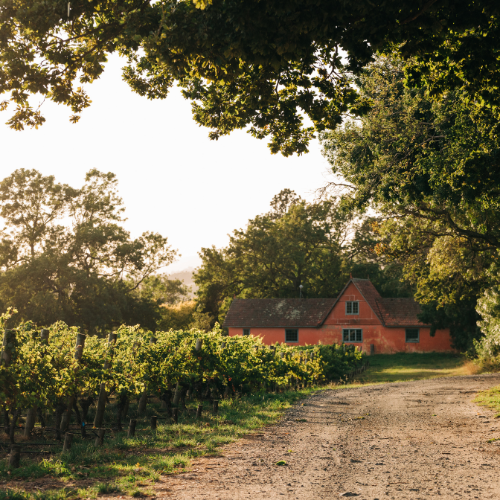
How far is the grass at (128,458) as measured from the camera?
20.6 feet

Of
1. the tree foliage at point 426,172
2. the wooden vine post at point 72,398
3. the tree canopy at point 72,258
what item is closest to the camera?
the wooden vine post at point 72,398

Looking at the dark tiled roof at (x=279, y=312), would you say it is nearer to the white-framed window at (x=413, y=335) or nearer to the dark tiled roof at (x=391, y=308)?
the dark tiled roof at (x=391, y=308)

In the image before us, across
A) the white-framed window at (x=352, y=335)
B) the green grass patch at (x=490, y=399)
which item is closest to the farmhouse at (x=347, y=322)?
the white-framed window at (x=352, y=335)

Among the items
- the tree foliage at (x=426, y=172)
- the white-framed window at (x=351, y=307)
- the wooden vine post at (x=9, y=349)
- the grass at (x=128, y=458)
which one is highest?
the tree foliage at (x=426, y=172)

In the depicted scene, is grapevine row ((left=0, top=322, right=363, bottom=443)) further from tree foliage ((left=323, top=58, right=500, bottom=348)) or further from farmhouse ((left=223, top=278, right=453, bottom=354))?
farmhouse ((left=223, top=278, right=453, bottom=354))

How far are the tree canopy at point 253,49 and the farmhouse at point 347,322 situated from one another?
36.0 metres

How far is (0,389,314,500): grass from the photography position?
6.29 m

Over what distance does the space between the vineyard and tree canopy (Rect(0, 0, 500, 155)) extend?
4504 mm

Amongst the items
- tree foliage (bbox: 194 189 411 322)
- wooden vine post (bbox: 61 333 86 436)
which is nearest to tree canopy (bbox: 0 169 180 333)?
tree foliage (bbox: 194 189 411 322)

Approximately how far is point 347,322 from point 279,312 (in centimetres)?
708

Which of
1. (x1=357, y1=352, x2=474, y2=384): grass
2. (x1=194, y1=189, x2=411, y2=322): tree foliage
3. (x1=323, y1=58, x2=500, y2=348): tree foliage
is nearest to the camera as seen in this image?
(x1=323, y1=58, x2=500, y2=348): tree foliage

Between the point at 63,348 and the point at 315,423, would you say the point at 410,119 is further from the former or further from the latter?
the point at 63,348

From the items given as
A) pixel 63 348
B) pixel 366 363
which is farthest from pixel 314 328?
pixel 63 348

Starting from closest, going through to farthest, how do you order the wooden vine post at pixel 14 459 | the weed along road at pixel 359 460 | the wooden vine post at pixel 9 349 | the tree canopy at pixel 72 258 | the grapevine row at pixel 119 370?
the weed along road at pixel 359 460 < the wooden vine post at pixel 14 459 < the wooden vine post at pixel 9 349 < the grapevine row at pixel 119 370 < the tree canopy at pixel 72 258
